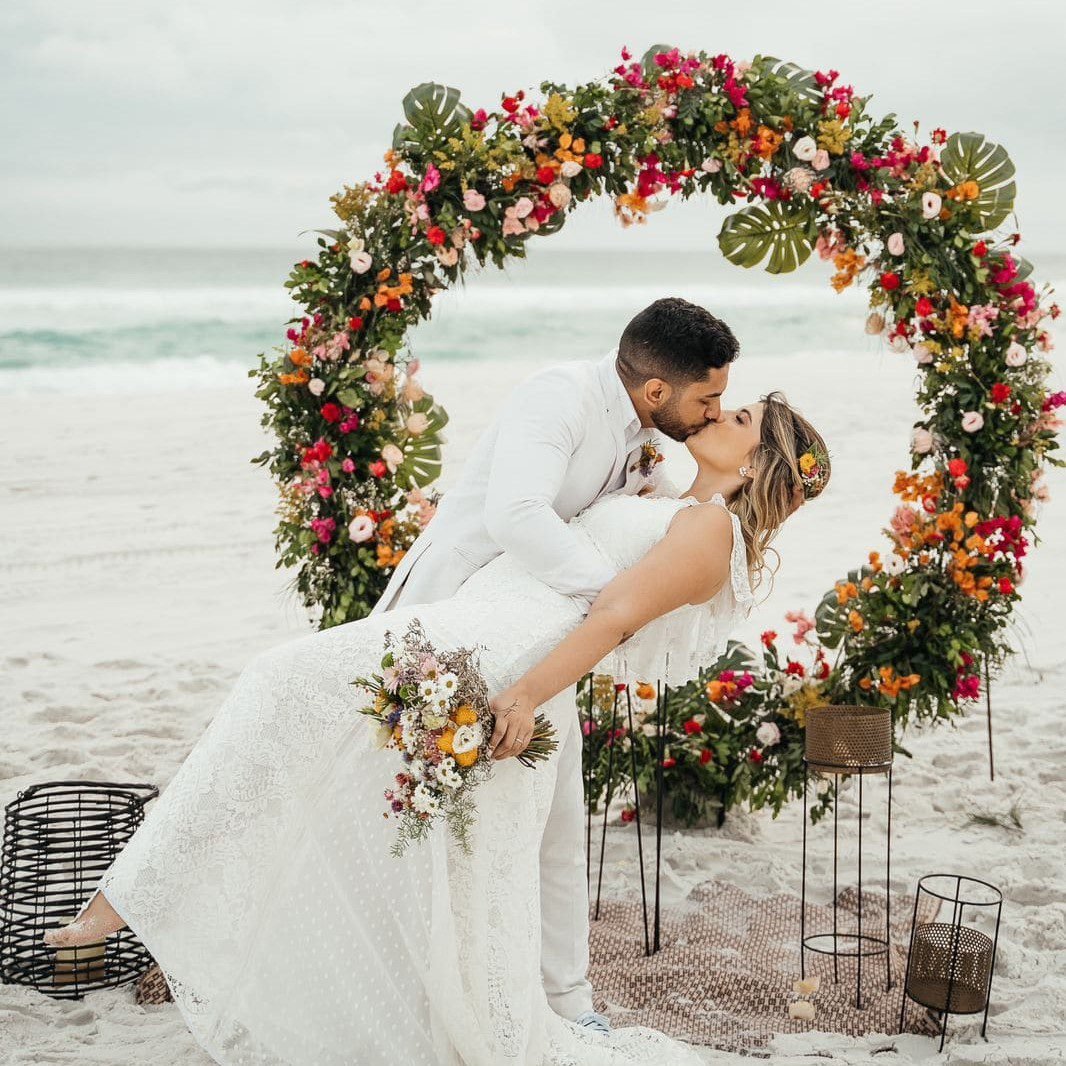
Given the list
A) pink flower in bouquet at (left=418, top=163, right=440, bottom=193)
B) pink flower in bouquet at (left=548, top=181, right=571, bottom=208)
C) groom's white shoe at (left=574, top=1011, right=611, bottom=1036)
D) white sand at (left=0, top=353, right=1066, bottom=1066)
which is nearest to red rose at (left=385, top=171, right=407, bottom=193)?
pink flower in bouquet at (left=418, top=163, right=440, bottom=193)

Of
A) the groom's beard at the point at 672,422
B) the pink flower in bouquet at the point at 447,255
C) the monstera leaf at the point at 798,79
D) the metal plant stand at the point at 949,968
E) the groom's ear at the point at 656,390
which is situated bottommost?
the metal plant stand at the point at 949,968

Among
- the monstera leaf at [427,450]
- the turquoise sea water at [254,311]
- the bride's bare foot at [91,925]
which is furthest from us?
the turquoise sea water at [254,311]

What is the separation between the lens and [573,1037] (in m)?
3.30

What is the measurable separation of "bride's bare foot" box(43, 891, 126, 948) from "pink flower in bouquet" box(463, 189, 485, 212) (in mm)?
2760

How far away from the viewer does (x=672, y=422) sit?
3631 mm

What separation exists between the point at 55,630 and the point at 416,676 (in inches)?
225

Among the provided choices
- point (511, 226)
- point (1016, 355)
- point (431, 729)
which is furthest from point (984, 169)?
point (431, 729)

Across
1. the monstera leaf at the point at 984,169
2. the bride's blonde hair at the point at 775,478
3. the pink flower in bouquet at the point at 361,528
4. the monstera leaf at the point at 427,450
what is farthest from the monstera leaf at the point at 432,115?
the bride's blonde hair at the point at 775,478

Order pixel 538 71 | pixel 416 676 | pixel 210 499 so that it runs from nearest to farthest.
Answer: pixel 416 676, pixel 210 499, pixel 538 71

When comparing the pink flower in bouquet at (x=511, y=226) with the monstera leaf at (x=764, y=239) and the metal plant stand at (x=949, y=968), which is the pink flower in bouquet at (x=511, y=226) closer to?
the monstera leaf at (x=764, y=239)

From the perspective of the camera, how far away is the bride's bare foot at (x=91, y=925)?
304 centimetres

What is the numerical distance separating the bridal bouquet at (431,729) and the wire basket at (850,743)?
4.68ft

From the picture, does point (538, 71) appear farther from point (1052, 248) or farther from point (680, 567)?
point (680, 567)

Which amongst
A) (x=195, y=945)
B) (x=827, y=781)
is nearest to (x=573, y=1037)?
(x=195, y=945)
